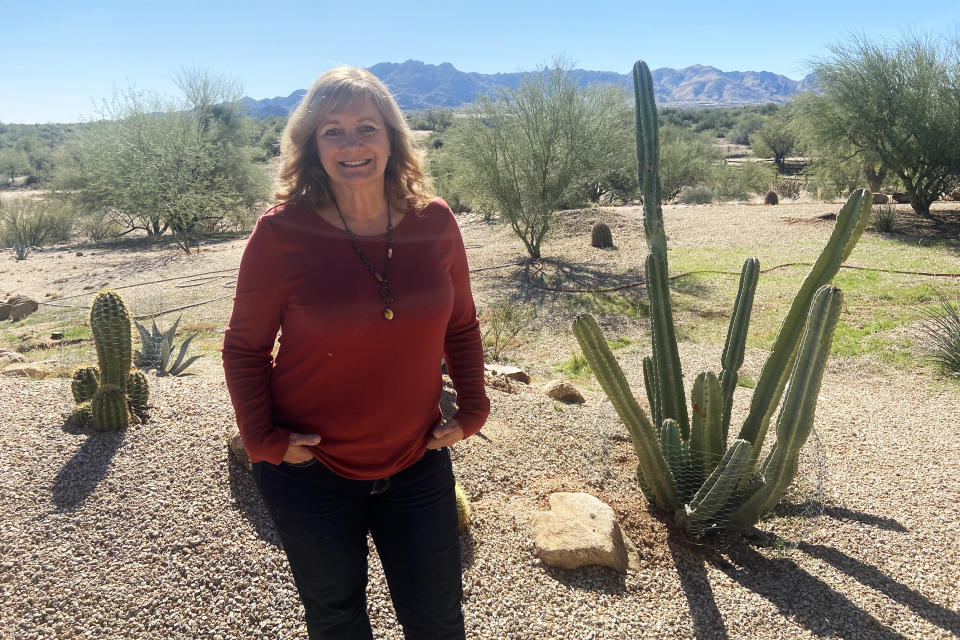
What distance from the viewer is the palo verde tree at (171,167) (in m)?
17.7

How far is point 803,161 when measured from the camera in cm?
3816

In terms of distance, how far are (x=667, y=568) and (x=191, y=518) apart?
7.74 feet

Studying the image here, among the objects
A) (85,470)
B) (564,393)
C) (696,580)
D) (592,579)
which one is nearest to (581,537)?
(592,579)

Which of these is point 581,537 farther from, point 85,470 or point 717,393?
point 85,470

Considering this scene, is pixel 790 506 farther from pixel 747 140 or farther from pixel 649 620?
pixel 747 140

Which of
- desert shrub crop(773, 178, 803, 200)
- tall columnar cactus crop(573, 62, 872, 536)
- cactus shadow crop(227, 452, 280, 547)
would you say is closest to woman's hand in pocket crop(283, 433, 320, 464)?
cactus shadow crop(227, 452, 280, 547)

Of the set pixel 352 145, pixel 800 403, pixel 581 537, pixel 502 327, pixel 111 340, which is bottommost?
pixel 502 327

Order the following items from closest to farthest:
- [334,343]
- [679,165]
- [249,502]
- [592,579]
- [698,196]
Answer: [334,343]
[592,579]
[249,502]
[698,196]
[679,165]

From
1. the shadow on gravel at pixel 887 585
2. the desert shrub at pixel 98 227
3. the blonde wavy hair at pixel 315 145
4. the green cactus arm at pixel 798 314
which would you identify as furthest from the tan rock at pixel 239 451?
the desert shrub at pixel 98 227

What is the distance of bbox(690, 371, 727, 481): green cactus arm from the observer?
10.4 ft

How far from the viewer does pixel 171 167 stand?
17953 millimetres

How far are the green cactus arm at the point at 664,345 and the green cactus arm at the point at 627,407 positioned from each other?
1.27 ft

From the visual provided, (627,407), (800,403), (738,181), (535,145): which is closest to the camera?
(800,403)

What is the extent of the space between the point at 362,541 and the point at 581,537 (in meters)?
1.59
